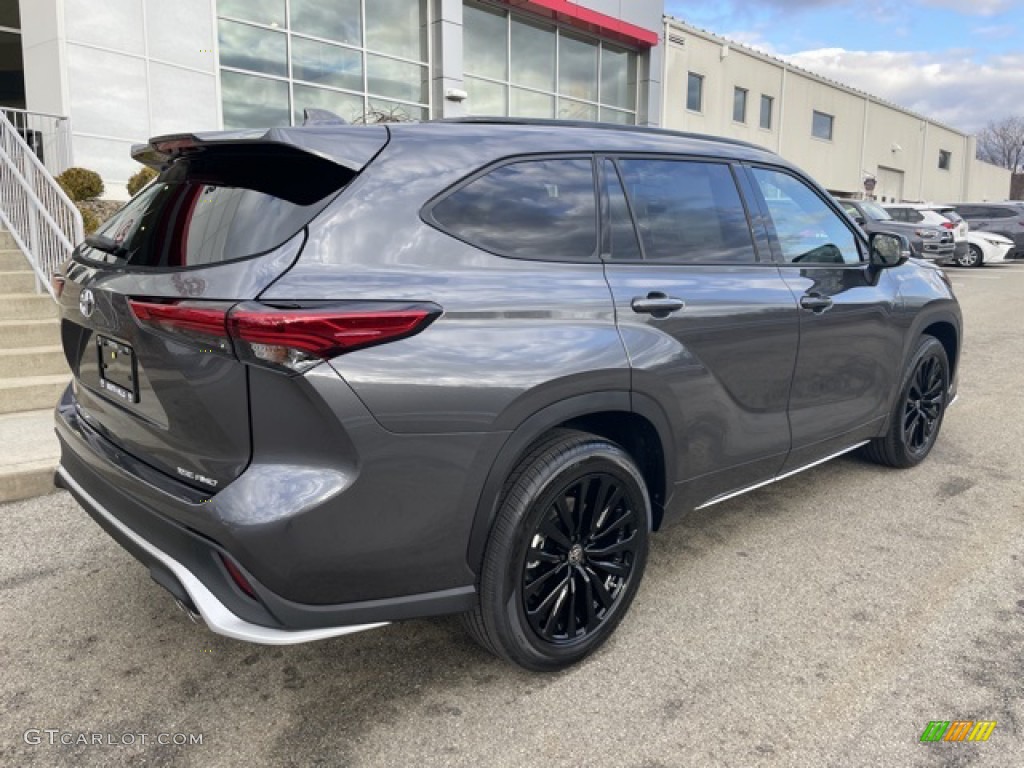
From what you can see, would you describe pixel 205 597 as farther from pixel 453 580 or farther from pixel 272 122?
pixel 272 122

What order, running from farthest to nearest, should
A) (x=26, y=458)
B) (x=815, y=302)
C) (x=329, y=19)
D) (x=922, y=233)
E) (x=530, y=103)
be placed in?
(x=922, y=233), (x=530, y=103), (x=329, y=19), (x=26, y=458), (x=815, y=302)

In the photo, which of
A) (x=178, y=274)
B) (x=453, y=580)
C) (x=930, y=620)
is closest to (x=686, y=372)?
(x=453, y=580)

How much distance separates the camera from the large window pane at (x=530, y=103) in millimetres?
17844

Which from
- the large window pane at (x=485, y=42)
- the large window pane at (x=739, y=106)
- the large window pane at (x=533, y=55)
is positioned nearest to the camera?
the large window pane at (x=485, y=42)

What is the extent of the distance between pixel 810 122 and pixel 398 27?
2202 centimetres

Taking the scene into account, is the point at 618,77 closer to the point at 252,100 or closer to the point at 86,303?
the point at 252,100

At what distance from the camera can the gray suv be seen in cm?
208

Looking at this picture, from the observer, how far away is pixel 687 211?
126 inches

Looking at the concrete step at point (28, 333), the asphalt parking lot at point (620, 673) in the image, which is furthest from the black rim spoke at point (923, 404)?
the concrete step at point (28, 333)

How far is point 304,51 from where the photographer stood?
13.7 metres

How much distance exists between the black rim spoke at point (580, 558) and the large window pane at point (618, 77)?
19052mm

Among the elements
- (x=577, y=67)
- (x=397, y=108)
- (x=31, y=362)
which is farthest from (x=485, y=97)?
(x=31, y=362)

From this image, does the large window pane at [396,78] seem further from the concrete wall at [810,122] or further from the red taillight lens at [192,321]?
the red taillight lens at [192,321]

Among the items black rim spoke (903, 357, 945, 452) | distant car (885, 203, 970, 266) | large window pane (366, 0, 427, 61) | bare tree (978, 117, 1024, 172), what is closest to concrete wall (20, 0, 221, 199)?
large window pane (366, 0, 427, 61)
